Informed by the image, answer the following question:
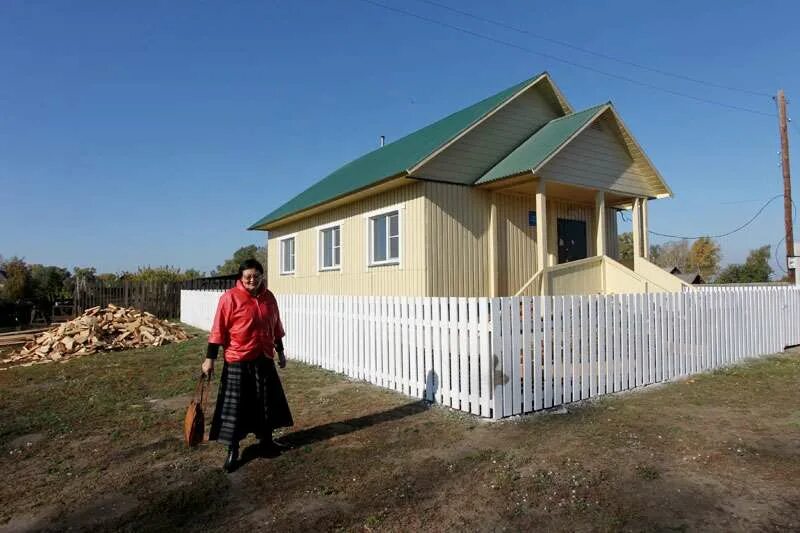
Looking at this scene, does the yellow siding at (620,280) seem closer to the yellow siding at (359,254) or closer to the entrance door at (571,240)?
the entrance door at (571,240)

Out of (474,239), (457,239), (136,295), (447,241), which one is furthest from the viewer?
(136,295)

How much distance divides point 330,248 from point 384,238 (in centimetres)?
340

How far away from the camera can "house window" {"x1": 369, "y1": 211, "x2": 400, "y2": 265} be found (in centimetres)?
1191

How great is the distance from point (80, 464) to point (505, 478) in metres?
4.05

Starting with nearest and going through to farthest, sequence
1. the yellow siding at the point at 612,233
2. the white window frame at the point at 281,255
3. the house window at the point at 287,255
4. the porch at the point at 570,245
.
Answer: the porch at the point at 570,245 < the yellow siding at the point at 612,233 < the white window frame at the point at 281,255 < the house window at the point at 287,255

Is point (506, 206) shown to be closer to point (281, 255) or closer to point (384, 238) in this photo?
point (384, 238)

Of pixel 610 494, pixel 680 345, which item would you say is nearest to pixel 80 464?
pixel 610 494

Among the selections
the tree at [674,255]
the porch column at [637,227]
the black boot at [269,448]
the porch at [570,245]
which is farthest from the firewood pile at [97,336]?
the tree at [674,255]

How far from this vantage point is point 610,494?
3.80 m

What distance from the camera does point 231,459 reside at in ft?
14.8

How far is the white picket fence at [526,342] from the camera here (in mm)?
5922

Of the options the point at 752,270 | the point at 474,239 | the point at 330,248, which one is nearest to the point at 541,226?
the point at 474,239

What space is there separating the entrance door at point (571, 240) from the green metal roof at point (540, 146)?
8.18 feet

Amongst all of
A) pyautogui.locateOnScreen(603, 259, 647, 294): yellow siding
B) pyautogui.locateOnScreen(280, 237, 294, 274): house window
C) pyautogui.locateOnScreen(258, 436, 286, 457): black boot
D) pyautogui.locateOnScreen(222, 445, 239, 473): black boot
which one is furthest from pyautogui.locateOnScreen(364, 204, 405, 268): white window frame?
pyautogui.locateOnScreen(222, 445, 239, 473): black boot
